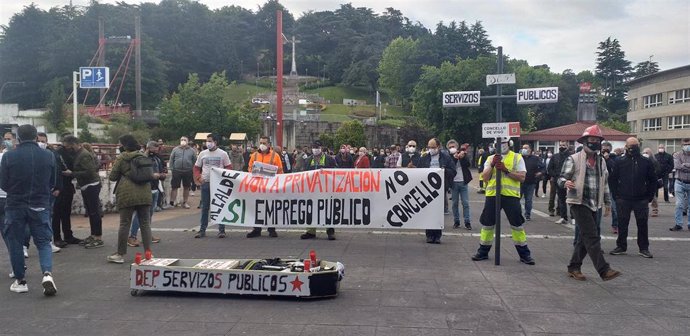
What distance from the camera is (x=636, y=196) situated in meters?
9.13

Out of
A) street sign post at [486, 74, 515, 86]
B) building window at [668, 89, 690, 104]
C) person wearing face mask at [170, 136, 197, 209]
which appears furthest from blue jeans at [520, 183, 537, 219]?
building window at [668, 89, 690, 104]

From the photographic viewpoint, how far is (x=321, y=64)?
148m

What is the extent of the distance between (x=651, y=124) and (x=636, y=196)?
7161 cm

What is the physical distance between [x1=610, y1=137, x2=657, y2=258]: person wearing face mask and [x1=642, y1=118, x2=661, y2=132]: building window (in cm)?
6927

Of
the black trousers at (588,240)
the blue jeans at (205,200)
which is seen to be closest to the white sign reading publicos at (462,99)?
the black trousers at (588,240)

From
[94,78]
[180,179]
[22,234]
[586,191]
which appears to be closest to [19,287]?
[22,234]

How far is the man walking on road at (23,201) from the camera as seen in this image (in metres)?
6.54

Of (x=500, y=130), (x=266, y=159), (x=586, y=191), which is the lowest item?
(x=586, y=191)

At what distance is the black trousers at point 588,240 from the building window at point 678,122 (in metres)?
65.8

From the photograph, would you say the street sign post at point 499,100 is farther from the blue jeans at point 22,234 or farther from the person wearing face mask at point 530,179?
the blue jeans at point 22,234

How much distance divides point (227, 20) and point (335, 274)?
459ft

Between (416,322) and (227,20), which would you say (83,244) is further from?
(227,20)

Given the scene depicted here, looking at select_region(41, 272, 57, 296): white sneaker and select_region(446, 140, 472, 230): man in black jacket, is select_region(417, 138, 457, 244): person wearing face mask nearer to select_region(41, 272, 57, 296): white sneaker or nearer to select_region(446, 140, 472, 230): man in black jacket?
select_region(446, 140, 472, 230): man in black jacket

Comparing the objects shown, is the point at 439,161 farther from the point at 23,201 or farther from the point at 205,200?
the point at 23,201
